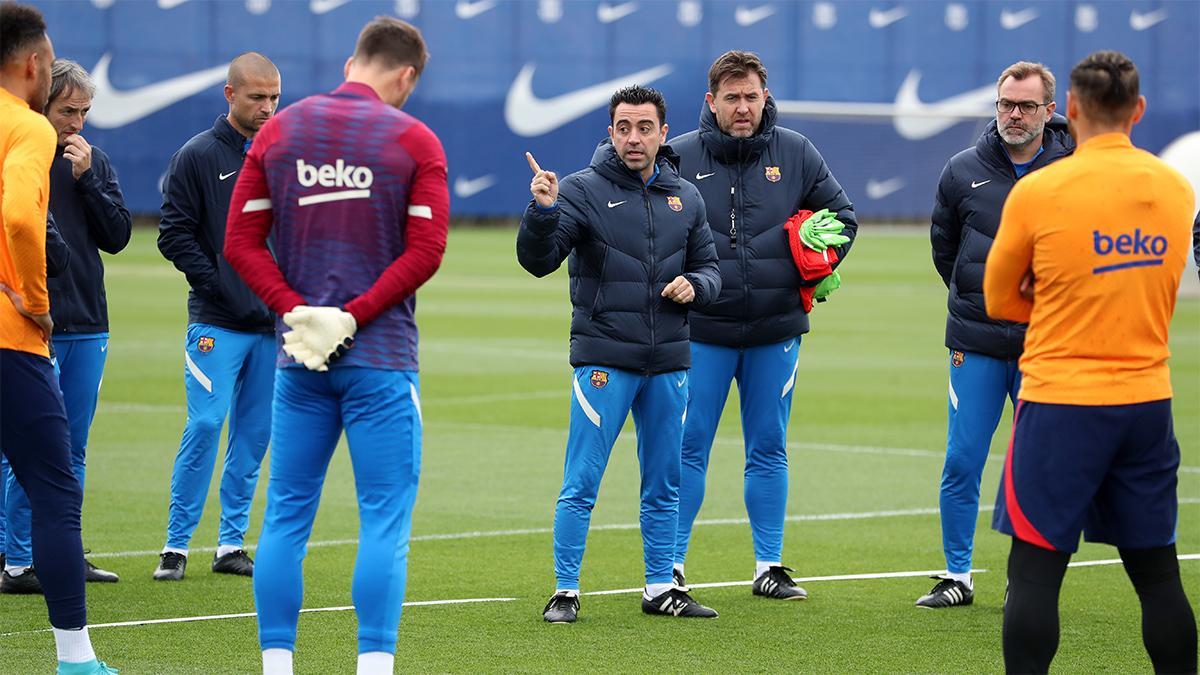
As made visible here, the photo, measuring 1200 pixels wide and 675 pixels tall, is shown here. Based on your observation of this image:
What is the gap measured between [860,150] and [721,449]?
3568 centimetres

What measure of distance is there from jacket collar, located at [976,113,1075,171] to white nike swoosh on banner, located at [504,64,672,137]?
41125mm

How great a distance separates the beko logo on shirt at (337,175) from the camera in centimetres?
510

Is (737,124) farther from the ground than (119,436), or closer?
farther from the ground

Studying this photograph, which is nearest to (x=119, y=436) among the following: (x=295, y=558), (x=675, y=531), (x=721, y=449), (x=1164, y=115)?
(x=721, y=449)

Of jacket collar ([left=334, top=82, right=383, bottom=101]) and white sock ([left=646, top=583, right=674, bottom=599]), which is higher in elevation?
jacket collar ([left=334, top=82, right=383, bottom=101])

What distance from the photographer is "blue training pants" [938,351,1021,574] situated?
24.2ft

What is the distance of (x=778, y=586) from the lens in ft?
25.1

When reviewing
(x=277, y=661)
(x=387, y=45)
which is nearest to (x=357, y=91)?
(x=387, y=45)

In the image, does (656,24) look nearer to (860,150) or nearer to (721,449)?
(860,150)

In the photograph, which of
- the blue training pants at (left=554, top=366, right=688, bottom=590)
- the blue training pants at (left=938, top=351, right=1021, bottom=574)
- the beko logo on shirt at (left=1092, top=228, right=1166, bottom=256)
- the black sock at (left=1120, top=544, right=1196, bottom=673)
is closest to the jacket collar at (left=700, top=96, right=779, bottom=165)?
the blue training pants at (left=554, top=366, right=688, bottom=590)

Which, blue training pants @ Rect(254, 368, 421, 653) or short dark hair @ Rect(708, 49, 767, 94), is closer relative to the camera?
blue training pants @ Rect(254, 368, 421, 653)

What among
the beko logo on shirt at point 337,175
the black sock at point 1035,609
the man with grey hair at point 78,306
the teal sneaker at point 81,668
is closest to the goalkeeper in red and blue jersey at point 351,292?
the beko logo on shirt at point 337,175

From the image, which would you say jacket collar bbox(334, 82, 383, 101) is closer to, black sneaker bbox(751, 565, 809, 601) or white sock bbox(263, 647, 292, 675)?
white sock bbox(263, 647, 292, 675)

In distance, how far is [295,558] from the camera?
5.33 meters
